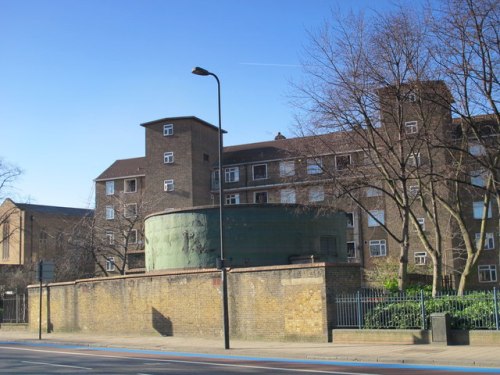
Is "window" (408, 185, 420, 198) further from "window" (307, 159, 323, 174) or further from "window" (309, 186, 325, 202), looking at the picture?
"window" (307, 159, 323, 174)

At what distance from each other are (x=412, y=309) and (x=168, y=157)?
48.8 meters

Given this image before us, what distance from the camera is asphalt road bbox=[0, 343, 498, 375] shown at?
565 inches

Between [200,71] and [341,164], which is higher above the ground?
[200,71]

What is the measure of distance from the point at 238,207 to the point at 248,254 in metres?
2.38

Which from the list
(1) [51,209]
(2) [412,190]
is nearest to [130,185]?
(1) [51,209]

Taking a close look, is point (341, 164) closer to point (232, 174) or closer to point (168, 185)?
point (232, 174)

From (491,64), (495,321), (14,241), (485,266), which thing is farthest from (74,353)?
(14,241)

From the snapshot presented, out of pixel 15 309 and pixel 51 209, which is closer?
pixel 15 309

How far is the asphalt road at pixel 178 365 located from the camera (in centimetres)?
→ 1436

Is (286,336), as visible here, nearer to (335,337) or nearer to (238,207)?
(335,337)

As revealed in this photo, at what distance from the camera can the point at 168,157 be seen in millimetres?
66062

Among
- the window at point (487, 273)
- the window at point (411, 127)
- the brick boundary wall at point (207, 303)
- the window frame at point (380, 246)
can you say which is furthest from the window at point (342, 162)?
the window at point (487, 273)

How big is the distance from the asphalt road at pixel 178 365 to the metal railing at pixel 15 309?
17964 millimetres

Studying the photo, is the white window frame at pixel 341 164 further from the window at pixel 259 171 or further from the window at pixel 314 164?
the window at pixel 259 171
